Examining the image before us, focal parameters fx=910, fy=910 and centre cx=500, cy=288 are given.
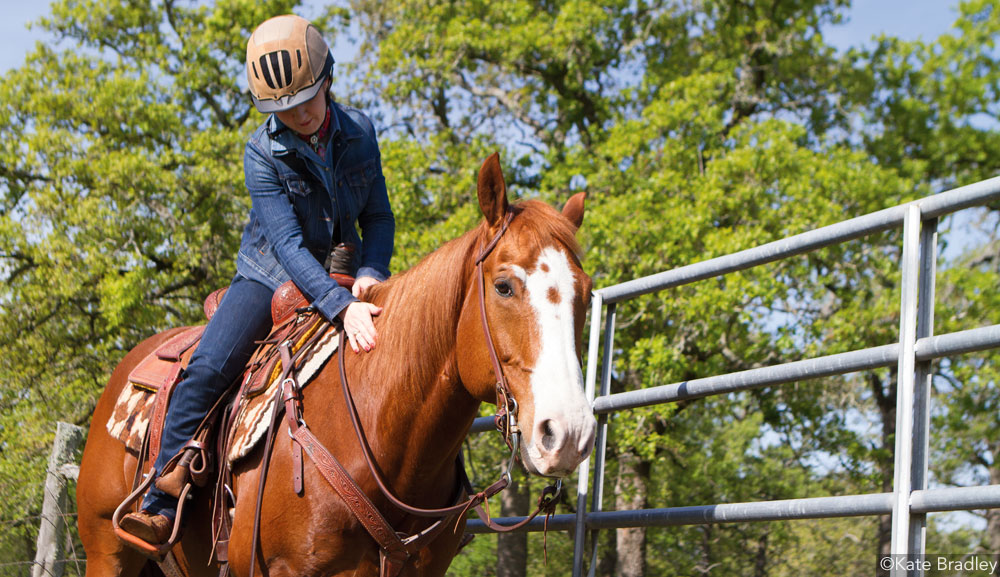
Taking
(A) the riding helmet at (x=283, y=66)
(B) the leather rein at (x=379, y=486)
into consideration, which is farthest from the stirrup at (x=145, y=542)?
(A) the riding helmet at (x=283, y=66)

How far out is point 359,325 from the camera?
10.9ft

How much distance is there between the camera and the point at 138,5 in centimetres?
2102

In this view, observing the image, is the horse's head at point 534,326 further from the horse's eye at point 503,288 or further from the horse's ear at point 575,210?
the horse's ear at point 575,210

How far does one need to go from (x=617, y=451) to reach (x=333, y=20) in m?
13.1

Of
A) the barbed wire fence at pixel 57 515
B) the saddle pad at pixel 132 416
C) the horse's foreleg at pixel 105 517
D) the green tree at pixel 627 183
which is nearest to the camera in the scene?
the saddle pad at pixel 132 416

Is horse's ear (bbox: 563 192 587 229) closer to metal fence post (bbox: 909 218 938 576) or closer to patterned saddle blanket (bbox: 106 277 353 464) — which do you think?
patterned saddle blanket (bbox: 106 277 353 464)

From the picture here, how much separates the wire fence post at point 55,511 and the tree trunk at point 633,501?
1159cm

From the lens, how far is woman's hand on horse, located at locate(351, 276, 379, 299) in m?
3.62

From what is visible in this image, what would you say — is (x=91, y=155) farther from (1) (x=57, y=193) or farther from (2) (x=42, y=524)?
(2) (x=42, y=524)

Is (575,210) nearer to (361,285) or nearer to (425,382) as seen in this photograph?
(425,382)

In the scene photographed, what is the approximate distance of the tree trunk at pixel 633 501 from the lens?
16.5 m

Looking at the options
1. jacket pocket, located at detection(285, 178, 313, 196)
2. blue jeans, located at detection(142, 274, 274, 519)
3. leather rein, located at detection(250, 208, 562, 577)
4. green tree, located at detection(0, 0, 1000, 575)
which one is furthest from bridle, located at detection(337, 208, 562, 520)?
green tree, located at detection(0, 0, 1000, 575)

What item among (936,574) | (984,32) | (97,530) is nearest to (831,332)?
(984,32)
